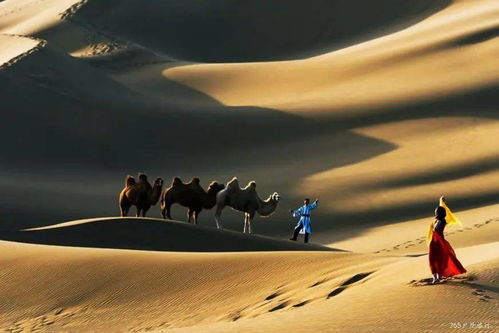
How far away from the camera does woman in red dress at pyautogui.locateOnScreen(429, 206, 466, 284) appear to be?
43.2ft

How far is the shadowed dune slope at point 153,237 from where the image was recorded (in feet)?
71.4

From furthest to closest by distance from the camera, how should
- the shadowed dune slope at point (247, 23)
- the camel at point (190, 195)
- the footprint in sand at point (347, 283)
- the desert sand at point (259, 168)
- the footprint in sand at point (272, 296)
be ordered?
the shadowed dune slope at point (247, 23) → the camel at point (190, 195) → the footprint in sand at point (272, 296) → the desert sand at point (259, 168) → the footprint in sand at point (347, 283)

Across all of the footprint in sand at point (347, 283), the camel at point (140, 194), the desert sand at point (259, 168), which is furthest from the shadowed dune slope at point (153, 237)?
the footprint in sand at point (347, 283)

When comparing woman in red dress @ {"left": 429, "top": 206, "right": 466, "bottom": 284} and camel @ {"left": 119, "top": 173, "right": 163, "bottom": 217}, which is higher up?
camel @ {"left": 119, "top": 173, "right": 163, "bottom": 217}

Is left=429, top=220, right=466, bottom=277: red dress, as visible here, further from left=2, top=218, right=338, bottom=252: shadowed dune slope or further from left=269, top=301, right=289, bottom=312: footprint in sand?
left=2, top=218, right=338, bottom=252: shadowed dune slope

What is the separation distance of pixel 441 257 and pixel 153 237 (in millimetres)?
9746

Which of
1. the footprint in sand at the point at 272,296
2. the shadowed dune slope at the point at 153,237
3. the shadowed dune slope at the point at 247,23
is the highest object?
the shadowed dune slope at the point at 247,23

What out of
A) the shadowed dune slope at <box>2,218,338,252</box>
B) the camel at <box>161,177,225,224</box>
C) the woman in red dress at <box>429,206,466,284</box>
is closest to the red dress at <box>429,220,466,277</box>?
the woman in red dress at <box>429,206,466,284</box>

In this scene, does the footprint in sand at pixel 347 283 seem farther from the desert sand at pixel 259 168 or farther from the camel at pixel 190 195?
the camel at pixel 190 195

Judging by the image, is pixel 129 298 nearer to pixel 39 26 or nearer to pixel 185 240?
pixel 185 240

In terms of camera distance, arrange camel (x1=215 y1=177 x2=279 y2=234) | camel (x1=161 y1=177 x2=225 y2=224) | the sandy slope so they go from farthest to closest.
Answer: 1. camel (x1=161 y1=177 x2=225 y2=224)
2. camel (x1=215 y1=177 x2=279 y2=234)
3. the sandy slope

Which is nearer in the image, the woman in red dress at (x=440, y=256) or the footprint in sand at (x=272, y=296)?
the woman in red dress at (x=440, y=256)

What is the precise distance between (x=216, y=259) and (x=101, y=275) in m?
1.56

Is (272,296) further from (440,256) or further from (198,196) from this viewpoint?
(198,196)
